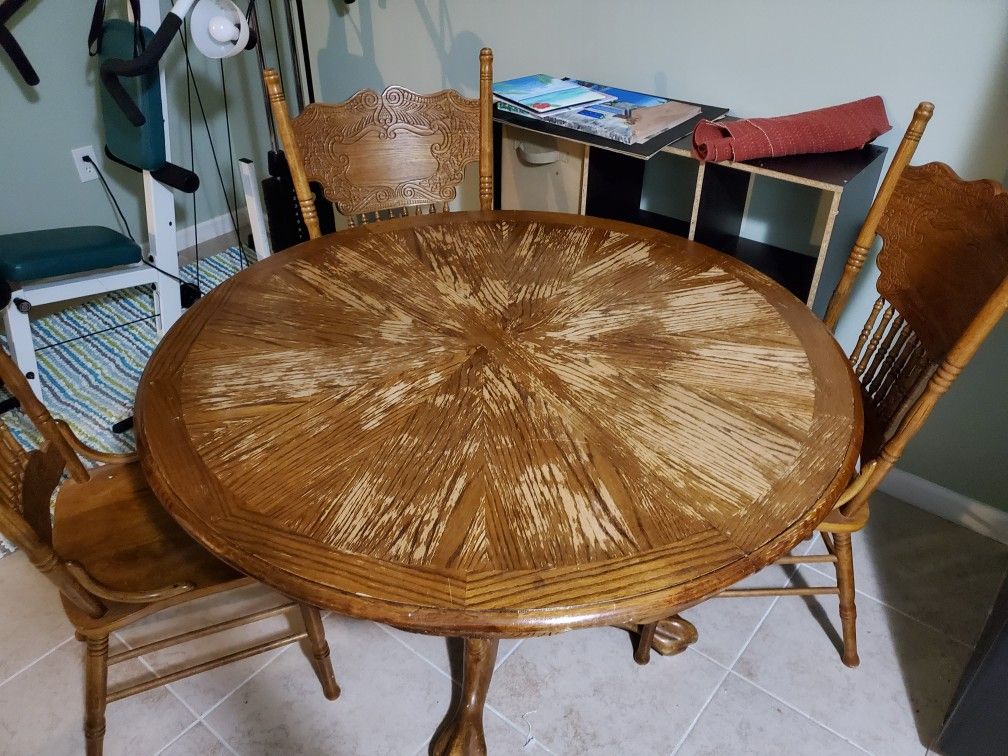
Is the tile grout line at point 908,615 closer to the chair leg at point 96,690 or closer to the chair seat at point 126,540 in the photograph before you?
the chair seat at point 126,540

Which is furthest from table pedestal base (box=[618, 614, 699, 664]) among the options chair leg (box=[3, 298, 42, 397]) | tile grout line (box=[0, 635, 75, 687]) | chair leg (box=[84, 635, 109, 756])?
chair leg (box=[3, 298, 42, 397])

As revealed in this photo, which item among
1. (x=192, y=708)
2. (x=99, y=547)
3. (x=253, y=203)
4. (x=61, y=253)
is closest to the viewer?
(x=99, y=547)

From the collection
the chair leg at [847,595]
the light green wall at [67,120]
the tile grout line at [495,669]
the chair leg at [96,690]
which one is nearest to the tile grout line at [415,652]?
the tile grout line at [495,669]

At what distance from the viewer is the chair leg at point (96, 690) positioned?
3.92ft

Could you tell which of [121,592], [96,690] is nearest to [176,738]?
[96,690]

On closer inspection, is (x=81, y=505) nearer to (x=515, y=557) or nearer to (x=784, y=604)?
(x=515, y=557)

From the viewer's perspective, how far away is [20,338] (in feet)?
6.76

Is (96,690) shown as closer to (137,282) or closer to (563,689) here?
(563,689)

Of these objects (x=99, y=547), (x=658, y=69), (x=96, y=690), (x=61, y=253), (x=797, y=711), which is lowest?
(x=797, y=711)

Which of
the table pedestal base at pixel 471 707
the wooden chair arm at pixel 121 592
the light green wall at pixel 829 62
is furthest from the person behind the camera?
the light green wall at pixel 829 62

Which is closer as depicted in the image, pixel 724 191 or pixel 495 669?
pixel 495 669

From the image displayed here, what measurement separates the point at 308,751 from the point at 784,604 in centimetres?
109

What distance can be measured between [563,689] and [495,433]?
78 cm

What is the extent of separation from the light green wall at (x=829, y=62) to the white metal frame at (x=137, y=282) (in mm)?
1070
